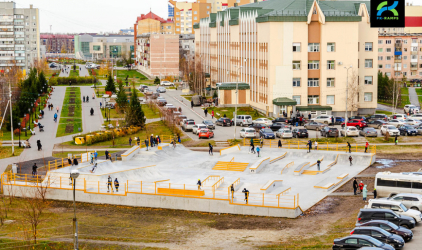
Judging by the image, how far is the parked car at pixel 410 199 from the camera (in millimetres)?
34625

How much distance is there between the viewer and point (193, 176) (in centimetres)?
4766

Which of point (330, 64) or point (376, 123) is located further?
point (330, 64)

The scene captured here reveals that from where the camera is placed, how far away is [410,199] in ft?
115

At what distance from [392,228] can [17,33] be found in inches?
6012

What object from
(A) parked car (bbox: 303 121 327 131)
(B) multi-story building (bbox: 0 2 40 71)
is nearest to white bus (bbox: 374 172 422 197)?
(A) parked car (bbox: 303 121 327 131)

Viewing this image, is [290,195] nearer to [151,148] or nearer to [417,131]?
[151,148]

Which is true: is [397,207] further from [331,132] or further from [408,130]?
[408,130]

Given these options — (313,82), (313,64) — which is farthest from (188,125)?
(313,64)

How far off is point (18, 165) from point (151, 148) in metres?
12.5

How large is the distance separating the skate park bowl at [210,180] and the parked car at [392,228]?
7.92 meters

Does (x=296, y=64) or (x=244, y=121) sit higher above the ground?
(x=296, y=64)

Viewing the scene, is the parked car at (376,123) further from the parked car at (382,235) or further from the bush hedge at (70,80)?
the bush hedge at (70,80)

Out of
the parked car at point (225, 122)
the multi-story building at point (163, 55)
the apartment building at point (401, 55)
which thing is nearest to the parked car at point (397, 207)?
the parked car at point (225, 122)

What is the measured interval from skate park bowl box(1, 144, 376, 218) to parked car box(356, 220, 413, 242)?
7.92m
